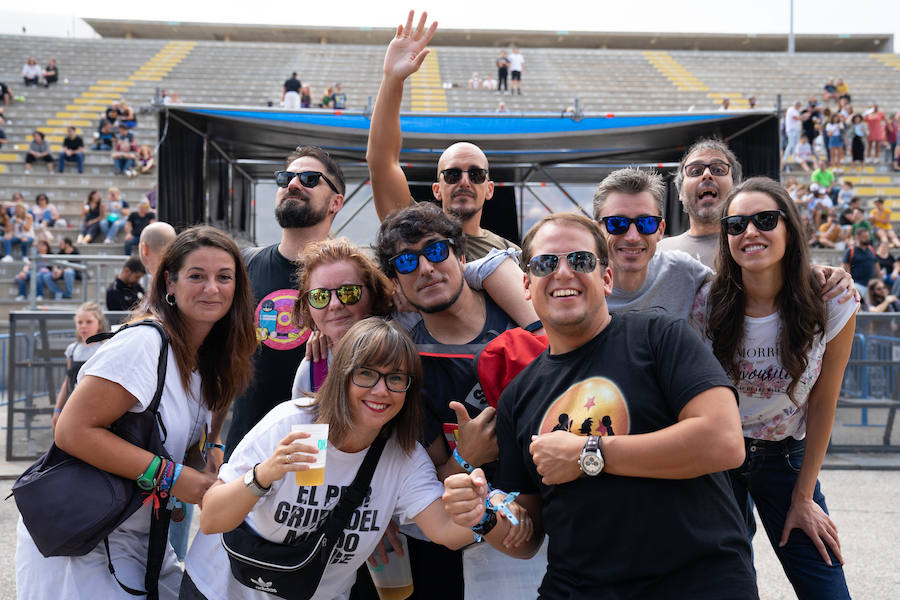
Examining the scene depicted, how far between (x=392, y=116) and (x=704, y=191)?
58.5 inches

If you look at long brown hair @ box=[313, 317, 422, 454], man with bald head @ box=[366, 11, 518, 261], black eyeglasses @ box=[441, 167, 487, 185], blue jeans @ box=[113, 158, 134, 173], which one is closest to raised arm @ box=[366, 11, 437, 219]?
man with bald head @ box=[366, 11, 518, 261]

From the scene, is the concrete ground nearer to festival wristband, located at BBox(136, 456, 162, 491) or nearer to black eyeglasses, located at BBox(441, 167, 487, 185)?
festival wristband, located at BBox(136, 456, 162, 491)

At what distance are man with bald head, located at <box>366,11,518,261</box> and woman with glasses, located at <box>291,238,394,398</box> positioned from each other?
38 centimetres

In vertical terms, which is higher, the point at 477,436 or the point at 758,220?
the point at 758,220

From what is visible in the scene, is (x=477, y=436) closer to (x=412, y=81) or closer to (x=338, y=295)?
(x=338, y=295)

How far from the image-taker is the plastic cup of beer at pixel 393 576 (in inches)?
100

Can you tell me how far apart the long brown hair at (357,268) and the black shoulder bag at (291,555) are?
2.29 feet

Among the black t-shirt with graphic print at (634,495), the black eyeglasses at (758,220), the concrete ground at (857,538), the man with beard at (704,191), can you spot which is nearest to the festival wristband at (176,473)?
the black t-shirt with graphic print at (634,495)

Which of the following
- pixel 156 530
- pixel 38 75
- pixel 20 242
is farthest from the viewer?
A: pixel 38 75

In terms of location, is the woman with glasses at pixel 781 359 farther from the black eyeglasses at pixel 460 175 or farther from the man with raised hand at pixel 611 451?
the black eyeglasses at pixel 460 175

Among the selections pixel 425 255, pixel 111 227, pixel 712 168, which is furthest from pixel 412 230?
pixel 111 227

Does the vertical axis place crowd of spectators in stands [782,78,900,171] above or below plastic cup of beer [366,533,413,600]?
above

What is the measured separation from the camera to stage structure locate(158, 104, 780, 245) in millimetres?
7352

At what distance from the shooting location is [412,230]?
2.53m
